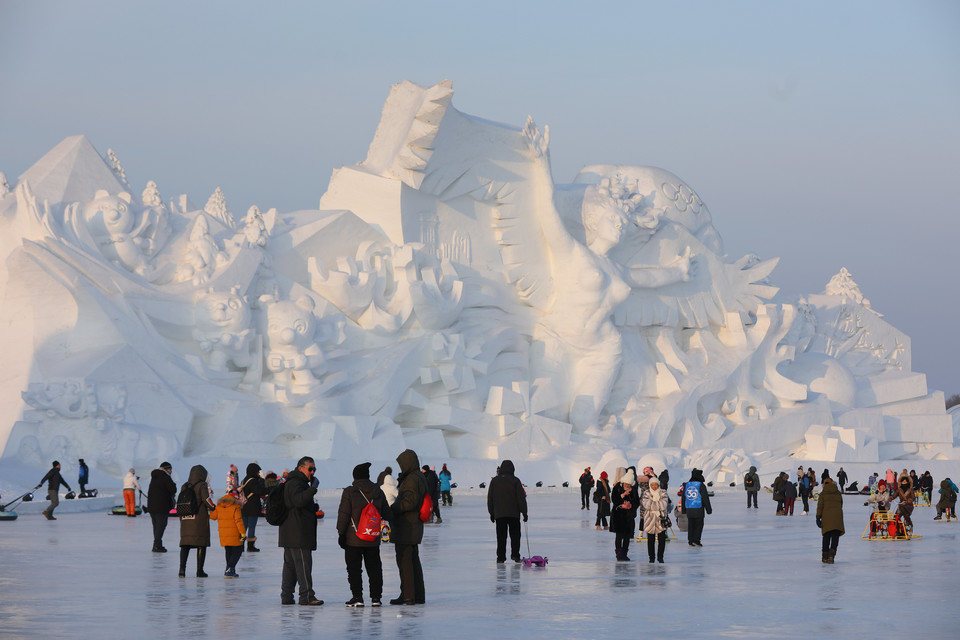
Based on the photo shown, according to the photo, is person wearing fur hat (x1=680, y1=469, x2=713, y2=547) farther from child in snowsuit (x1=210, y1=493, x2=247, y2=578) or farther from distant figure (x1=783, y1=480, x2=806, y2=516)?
distant figure (x1=783, y1=480, x2=806, y2=516)

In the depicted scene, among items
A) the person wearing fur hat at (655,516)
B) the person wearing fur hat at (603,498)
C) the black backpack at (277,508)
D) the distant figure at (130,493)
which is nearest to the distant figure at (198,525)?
the black backpack at (277,508)

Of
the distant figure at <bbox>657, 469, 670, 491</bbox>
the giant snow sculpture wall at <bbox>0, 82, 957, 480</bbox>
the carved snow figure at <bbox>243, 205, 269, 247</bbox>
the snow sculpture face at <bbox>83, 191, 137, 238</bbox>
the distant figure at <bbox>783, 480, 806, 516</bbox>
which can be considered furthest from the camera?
the carved snow figure at <bbox>243, 205, 269, 247</bbox>

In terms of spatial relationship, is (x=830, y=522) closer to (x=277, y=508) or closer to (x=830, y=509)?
(x=830, y=509)

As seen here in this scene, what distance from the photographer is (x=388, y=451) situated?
28938 mm

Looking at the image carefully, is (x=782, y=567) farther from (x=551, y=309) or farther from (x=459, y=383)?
(x=551, y=309)

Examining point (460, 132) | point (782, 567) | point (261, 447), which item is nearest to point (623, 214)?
point (460, 132)

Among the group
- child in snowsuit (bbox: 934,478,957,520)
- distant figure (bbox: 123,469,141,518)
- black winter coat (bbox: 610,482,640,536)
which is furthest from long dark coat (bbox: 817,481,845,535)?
distant figure (bbox: 123,469,141,518)

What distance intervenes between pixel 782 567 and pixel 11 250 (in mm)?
20031

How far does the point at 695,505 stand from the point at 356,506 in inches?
253

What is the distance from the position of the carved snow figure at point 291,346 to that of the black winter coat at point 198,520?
17107 millimetres

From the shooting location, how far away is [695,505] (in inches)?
573

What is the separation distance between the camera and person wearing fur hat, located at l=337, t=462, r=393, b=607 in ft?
29.7

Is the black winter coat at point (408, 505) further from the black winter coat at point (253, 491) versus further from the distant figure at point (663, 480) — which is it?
the distant figure at point (663, 480)

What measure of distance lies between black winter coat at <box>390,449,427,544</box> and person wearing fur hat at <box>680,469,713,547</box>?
18.8 feet
